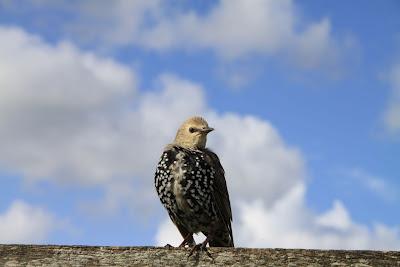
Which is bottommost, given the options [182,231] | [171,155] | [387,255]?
[387,255]

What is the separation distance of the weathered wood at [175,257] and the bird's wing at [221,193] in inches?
119

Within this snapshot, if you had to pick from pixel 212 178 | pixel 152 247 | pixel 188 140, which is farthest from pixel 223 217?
pixel 152 247

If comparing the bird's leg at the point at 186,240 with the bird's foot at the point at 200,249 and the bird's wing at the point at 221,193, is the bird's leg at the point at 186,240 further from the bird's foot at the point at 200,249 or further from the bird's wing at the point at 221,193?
the bird's foot at the point at 200,249

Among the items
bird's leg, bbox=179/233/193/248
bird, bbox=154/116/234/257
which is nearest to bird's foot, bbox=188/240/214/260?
bird's leg, bbox=179/233/193/248

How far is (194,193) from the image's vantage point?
7551mm

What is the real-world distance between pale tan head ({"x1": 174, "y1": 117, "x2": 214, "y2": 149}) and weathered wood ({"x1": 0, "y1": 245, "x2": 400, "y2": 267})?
3.34 metres

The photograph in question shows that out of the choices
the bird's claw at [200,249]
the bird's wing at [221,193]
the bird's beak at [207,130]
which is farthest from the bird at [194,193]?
the bird's claw at [200,249]

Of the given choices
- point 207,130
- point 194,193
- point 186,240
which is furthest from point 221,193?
point 186,240

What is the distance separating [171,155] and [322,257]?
3490mm

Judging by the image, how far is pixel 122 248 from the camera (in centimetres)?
462

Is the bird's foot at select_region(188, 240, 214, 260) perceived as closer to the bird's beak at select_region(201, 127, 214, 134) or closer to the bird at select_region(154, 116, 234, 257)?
the bird at select_region(154, 116, 234, 257)

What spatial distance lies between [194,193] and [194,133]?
734 mm

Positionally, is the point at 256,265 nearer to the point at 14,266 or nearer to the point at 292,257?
the point at 292,257

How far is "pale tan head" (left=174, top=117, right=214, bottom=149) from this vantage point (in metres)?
7.91
